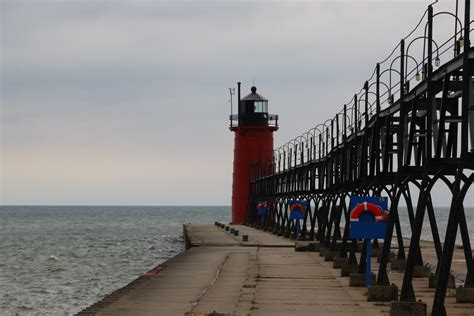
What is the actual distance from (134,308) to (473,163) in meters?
9.27

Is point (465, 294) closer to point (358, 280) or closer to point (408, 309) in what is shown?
point (408, 309)

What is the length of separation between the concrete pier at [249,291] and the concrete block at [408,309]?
1.93m

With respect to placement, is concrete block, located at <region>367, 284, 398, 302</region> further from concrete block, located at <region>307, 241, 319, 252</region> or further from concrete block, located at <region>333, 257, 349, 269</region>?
concrete block, located at <region>307, 241, 319, 252</region>

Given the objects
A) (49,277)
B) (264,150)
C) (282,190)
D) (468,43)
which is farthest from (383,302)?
(264,150)

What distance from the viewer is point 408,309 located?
19.1 m

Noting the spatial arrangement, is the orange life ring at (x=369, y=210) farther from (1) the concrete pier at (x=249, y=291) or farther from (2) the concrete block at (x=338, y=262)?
(2) the concrete block at (x=338, y=262)

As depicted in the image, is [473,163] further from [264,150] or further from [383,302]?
[264,150]

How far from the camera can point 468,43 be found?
17.6 metres

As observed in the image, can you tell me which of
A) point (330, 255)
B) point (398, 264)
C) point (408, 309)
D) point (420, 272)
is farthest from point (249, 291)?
point (330, 255)

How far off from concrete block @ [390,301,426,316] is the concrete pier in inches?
76.1

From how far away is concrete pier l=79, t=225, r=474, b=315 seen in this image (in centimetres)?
2228

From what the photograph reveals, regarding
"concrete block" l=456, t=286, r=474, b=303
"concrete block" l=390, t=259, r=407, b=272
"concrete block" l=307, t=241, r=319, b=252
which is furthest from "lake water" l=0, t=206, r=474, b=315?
"concrete block" l=456, t=286, r=474, b=303

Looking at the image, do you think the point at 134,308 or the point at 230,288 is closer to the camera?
the point at 134,308

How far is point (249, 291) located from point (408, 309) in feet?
26.0
